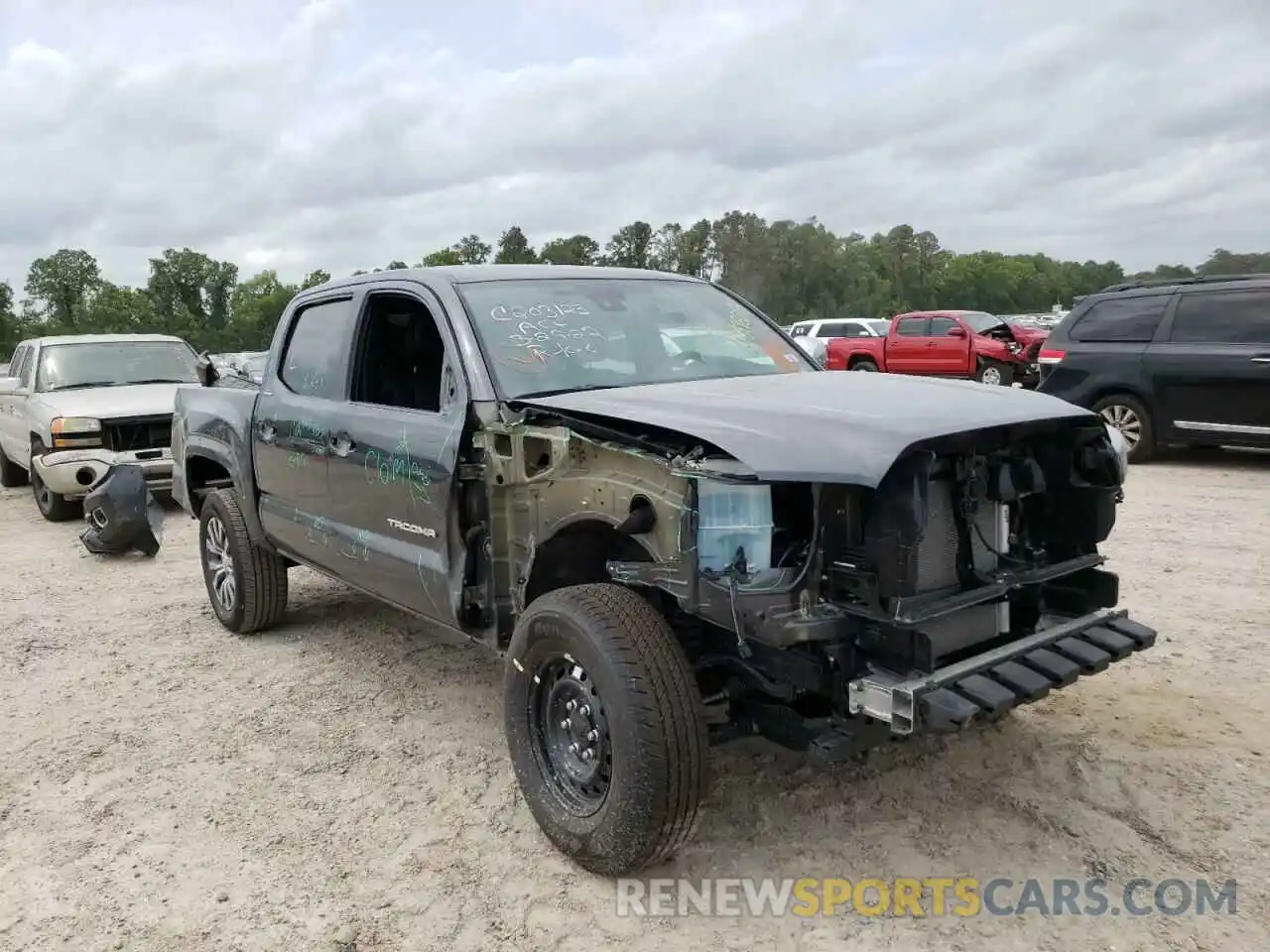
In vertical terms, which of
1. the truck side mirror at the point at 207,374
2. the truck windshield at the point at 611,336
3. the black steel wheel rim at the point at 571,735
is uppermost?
the truck windshield at the point at 611,336

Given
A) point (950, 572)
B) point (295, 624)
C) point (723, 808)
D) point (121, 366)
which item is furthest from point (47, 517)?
point (950, 572)

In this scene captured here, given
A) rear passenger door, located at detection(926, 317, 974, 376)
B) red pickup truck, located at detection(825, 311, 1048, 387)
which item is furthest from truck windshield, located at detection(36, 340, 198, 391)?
rear passenger door, located at detection(926, 317, 974, 376)

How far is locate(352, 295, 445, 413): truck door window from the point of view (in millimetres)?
4523

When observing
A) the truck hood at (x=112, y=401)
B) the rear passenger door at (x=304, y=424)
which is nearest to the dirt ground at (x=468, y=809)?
the rear passenger door at (x=304, y=424)

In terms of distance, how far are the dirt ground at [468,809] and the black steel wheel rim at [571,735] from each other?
0.79 ft

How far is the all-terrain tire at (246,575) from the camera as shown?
555cm

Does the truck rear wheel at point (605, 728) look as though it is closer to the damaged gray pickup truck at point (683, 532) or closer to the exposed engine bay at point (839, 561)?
the damaged gray pickup truck at point (683, 532)

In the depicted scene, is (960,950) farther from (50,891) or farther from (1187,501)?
(1187,501)

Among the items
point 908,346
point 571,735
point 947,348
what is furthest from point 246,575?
point 908,346

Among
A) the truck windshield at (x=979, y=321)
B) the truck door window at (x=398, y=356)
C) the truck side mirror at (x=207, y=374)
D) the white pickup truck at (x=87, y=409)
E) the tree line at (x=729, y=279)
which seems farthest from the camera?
the tree line at (x=729, y=279)

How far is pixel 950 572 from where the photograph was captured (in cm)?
312

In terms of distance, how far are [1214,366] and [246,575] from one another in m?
8.76

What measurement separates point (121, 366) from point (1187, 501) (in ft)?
33.3

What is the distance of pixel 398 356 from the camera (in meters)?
4.72
